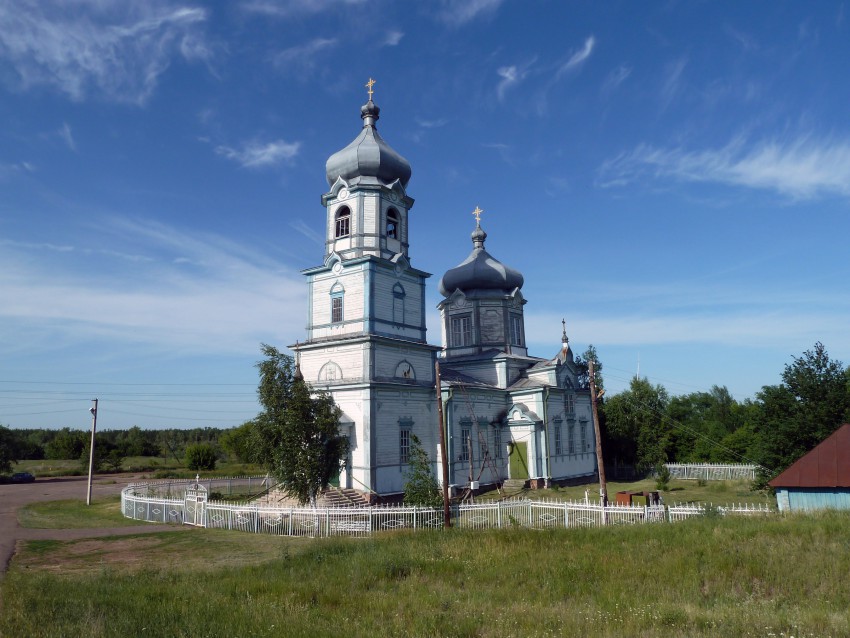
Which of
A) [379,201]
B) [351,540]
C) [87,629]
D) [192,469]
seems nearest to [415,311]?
[379,201]

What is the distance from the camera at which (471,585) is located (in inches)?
452

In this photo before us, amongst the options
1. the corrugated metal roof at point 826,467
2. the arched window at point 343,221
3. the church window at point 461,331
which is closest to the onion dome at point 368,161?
the arched window at point 343,221

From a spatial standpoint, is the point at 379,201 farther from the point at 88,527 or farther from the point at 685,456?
the point at 685,456

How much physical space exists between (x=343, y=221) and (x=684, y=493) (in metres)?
20.2

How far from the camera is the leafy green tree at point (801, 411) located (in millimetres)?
19391

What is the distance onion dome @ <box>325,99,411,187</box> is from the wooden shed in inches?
757

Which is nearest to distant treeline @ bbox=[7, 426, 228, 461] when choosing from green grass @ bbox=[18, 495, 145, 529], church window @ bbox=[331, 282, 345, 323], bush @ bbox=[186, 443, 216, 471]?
bush @ bbox=[186, 443, 216, 471]

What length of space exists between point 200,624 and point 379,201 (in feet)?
68.8

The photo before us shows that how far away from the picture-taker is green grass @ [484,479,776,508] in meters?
25.7

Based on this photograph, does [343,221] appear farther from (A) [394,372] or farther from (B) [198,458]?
(B) [198,458]

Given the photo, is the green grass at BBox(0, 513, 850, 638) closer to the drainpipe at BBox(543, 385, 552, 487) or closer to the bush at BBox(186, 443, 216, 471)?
the drainpipe at BBox(543, 385, 552, 487)

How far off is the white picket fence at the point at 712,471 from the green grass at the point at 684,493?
12.6 ft

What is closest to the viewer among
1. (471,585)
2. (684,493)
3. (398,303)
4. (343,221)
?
(471,585)

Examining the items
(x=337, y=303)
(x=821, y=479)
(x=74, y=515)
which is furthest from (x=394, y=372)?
(x=821, y=479)
